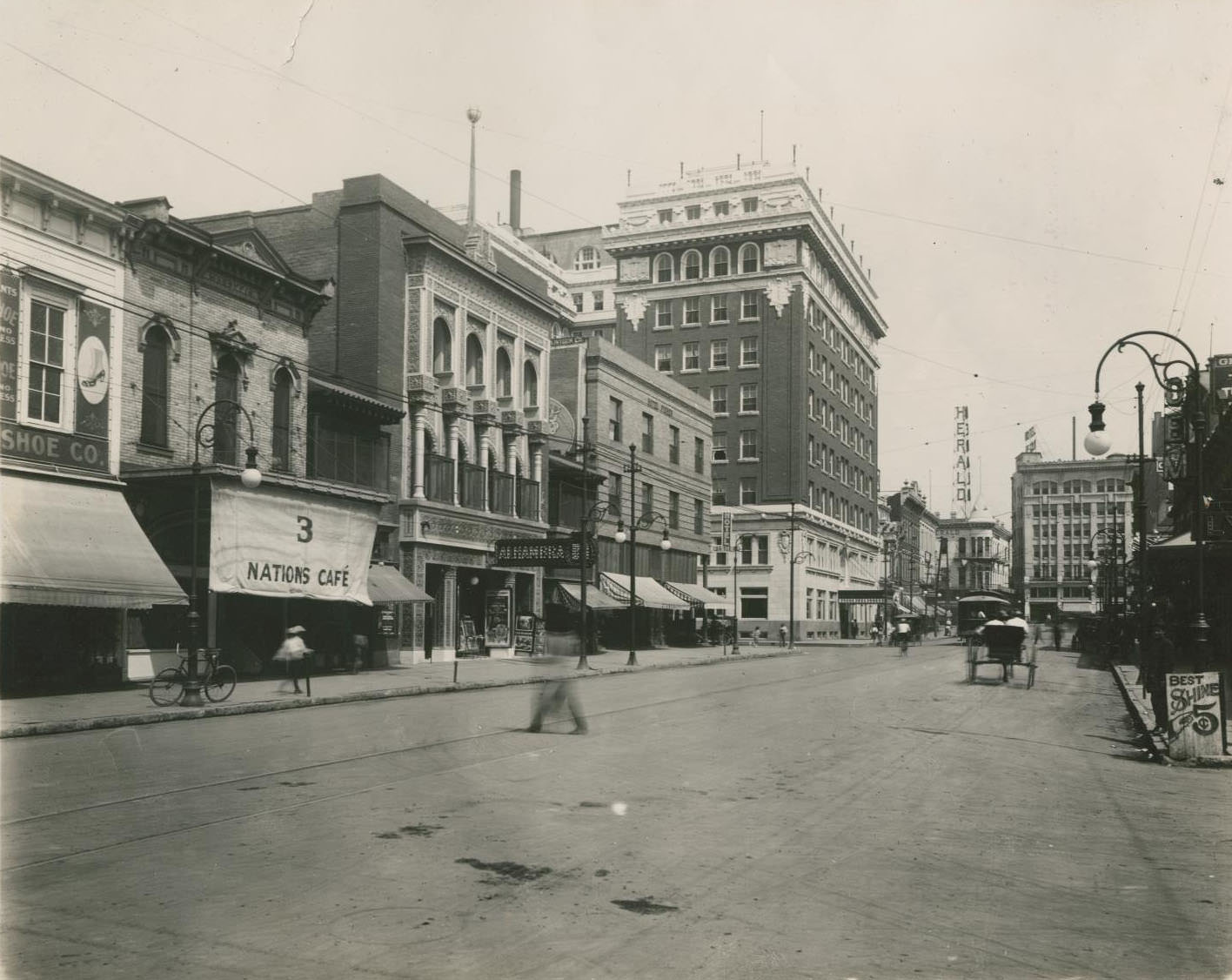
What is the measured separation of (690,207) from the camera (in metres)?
81.2

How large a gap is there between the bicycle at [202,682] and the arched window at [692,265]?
2460 inches

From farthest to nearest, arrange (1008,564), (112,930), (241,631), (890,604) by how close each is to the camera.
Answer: (1008,564) < (890,604) < (241,631) < (112,930)

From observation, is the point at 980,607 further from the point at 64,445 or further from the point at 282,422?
the point at 64,445

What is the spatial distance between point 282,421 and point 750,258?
55410mm

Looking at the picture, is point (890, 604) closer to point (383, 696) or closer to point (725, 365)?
point (725, 365)

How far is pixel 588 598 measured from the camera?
134 ft

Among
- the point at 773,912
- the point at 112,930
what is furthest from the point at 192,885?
the point at 773,912

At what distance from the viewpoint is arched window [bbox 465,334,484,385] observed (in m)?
36.3

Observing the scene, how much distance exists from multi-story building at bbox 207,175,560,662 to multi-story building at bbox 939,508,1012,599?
129 m

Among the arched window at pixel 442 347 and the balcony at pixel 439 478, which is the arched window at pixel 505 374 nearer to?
the arched window at pixel 442 347

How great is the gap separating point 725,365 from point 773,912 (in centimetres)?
7310

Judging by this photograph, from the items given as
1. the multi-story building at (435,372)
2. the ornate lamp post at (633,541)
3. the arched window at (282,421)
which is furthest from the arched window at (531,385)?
the arched window at (282,421)

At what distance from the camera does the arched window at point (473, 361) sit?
36.3 meters

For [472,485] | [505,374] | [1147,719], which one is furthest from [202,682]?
[505,374]
